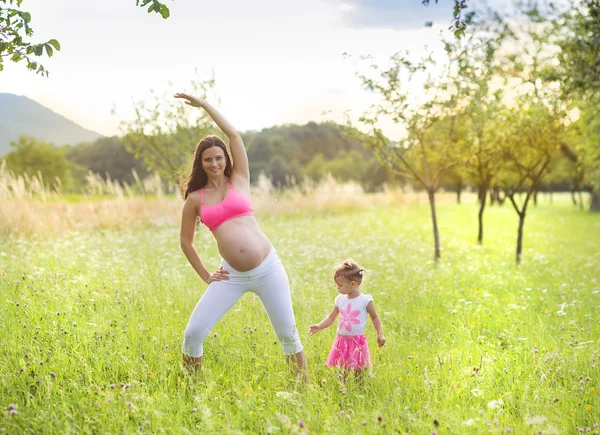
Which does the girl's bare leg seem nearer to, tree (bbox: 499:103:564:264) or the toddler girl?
the toddler girl

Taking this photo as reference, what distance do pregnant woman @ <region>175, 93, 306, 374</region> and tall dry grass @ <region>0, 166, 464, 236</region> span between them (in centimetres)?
366

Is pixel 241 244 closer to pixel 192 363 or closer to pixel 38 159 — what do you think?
pixel 192 363

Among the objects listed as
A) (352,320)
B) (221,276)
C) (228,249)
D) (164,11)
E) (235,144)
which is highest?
(164,11)

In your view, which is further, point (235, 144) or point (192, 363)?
point (235, 144)

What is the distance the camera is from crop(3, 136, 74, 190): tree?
57125 millimetres

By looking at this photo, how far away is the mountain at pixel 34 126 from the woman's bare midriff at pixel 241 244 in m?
63.3

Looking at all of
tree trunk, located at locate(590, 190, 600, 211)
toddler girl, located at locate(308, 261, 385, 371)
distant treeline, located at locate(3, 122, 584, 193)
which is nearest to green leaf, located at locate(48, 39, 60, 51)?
toddler girl, located at locate(308, 261, 385, 371)

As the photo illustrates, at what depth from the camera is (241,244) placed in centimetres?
449

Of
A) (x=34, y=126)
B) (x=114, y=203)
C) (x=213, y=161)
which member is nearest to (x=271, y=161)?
(x=34, y=126)

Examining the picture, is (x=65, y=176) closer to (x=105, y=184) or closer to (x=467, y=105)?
(x=105, y=184)

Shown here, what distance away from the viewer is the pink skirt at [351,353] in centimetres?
464

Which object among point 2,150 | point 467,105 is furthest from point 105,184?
point 2,150

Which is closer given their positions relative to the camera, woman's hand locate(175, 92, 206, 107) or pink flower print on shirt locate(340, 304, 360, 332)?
pink flower print on shirt locate(340, 304, 360, 332)

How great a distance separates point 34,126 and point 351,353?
70775 millimetres
